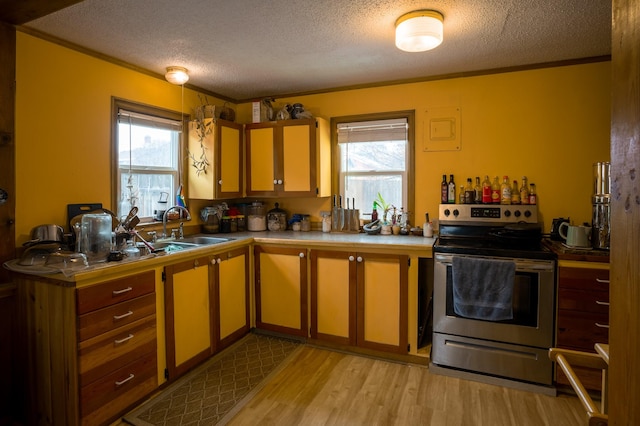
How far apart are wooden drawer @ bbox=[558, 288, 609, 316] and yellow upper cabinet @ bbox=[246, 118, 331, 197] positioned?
77.9 inches

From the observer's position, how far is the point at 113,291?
1.96 m

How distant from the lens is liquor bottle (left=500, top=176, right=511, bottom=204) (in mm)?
2875

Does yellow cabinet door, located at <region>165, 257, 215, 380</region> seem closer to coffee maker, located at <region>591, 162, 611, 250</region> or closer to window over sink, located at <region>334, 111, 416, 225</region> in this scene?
window over sink, located at <region>334, 111, 416, 225</region>

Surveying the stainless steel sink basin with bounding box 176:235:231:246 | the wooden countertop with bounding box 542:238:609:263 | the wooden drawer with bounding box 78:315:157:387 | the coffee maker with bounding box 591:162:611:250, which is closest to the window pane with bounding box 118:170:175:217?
the stainless steel sink basin with bounding box 176:235:231:246

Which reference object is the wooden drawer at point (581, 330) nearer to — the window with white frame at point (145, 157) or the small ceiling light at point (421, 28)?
the small ceiling light at point (421, 28)

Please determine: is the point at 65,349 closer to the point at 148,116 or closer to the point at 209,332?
the point at 209,332

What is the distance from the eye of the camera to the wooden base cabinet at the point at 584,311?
2164 mm

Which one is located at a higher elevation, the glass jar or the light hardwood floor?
the glass jar

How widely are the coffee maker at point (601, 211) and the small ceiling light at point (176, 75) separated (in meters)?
3.01

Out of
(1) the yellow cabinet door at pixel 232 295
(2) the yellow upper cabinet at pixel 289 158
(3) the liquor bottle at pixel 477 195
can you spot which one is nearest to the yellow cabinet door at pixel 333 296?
(1) the yellow cabinet door at pixel 232 295

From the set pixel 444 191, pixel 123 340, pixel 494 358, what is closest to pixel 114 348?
pixel 123 340

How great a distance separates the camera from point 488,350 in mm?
2402

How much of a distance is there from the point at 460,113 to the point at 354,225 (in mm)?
1326

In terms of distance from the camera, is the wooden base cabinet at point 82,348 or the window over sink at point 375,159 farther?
the window over sink at point 375,159
